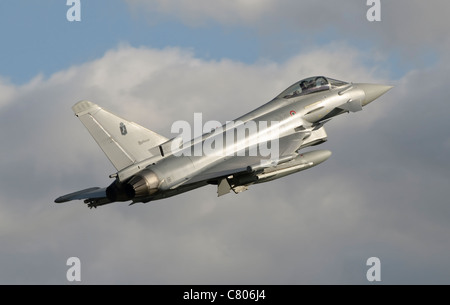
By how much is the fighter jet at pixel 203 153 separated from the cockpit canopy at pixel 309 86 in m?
0.74

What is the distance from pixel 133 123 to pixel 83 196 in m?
3.43

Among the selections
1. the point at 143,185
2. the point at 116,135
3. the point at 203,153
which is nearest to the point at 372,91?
the point at 203,153

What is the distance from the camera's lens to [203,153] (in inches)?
1378

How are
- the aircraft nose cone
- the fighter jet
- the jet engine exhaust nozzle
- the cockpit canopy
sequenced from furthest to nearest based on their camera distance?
the aircraft nose cone, the cockpit canopy, the fighter jet, the jet engine exhaust nozzle

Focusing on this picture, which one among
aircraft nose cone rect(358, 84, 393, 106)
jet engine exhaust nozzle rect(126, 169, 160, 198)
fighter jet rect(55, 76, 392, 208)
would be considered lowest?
jet engine exhaust nozzle rect(126, 169, 160, 198)

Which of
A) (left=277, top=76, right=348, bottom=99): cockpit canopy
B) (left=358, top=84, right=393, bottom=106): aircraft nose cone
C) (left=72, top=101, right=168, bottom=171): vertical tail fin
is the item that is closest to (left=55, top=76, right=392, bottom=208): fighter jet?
(left=72, top=101, right=168, bottom=171): vertical tail fin

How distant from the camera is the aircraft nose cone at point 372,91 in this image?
39.6 metres

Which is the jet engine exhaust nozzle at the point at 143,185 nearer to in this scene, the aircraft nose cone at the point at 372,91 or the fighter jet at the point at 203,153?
the fighter jet at the point at 203,153

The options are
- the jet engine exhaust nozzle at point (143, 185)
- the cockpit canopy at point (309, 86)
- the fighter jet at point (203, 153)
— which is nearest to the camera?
the jet engine exhaust nozzle at point (143, 185)

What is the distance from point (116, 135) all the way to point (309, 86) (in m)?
8.83

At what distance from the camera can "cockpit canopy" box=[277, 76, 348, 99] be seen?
3903 centimetres

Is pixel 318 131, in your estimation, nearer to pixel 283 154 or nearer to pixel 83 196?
pixel 283 154

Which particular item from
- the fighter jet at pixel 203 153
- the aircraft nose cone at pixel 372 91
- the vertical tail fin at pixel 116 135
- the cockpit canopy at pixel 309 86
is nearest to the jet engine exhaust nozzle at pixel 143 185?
the fighter jet at pixel 203 153

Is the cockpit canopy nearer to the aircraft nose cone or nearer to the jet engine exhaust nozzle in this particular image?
the aircraft nose cone
